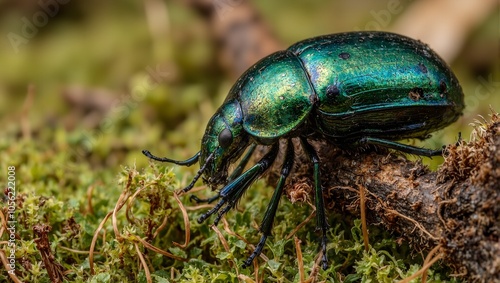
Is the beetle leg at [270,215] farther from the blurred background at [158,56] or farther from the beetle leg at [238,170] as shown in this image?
the blurred background at [158,56]

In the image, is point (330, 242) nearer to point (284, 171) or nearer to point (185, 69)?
point (284, 171)

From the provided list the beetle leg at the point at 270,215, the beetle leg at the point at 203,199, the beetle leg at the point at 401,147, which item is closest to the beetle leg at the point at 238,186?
the beetle leg at the point at 270,215

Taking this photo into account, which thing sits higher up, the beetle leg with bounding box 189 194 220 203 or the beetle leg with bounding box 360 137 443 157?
the beetle leg with bounding box 360 137 443 157

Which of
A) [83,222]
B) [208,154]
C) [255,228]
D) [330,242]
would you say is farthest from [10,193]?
[330,242]

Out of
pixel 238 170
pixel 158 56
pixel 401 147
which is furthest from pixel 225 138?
pixel 158 56

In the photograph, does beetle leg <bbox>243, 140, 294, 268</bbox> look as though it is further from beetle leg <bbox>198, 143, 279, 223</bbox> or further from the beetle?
beetle leg <bbox>198, 143, 279, 223</bbox>

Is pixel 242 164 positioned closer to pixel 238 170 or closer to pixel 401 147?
pixel 238 170

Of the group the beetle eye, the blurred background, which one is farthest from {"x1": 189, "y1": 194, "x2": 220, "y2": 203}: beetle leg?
the blurred background
